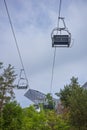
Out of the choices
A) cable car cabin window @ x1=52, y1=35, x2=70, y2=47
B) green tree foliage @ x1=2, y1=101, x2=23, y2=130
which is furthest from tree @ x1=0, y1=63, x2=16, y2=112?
cable car cabin window @ x1=52, y1=35, x2=70, y2=47

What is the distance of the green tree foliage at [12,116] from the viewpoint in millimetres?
42594

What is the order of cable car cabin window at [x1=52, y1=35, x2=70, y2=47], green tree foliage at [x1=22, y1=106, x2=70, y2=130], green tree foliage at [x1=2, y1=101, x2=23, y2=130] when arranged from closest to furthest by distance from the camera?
cable car cabin window at [x1=52, y1=35, x2=70, y2=47] < green tree foliage at [x1=2, y1=101, x2=23, y2=130] < green tree foliage at [x1=22, y1=106, x2=70, y2=130]

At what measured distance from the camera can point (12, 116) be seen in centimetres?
4294

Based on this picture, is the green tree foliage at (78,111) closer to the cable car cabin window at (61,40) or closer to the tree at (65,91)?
the tree at (65,91)

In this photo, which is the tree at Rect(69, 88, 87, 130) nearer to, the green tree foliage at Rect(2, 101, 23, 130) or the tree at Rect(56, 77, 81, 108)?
the green tree foliage at Rect(2, 101, 23, 130)

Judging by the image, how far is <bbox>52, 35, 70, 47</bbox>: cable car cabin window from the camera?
15086mm

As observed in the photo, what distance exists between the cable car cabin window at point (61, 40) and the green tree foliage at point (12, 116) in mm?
28136

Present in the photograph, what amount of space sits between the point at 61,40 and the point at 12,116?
28.7 metres

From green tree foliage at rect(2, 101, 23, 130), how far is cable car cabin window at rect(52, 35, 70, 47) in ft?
92.3

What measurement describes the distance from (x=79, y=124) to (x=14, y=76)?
13.7 metres

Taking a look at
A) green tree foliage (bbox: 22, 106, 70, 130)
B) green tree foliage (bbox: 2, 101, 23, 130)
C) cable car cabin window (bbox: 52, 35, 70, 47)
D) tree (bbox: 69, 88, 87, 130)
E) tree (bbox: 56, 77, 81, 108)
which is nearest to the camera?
cable car cabin window (bbox: 52, 35, 70, 47)

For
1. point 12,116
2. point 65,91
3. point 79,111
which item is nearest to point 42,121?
point 65,91

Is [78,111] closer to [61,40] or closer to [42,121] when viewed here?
[42,121]

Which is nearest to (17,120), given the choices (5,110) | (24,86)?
(5,110)
